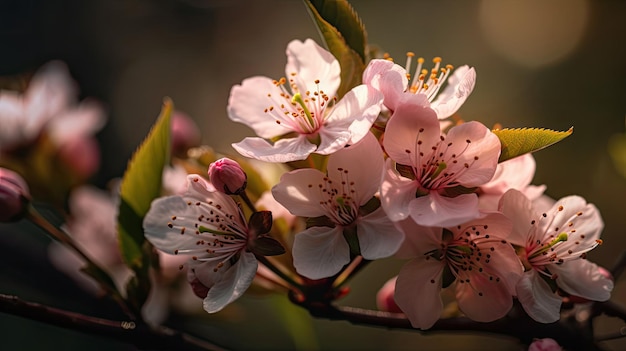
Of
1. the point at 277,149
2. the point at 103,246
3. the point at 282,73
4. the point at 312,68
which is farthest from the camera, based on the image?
the point at 282,73

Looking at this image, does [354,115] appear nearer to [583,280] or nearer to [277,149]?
[277,149]

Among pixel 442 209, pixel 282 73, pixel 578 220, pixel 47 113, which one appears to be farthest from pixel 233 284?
pixel 282 73

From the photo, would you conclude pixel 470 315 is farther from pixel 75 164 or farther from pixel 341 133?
pixel 75 164

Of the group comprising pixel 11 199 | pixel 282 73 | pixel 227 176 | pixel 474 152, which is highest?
pixel 474 152

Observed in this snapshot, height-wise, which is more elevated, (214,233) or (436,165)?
(436,165)

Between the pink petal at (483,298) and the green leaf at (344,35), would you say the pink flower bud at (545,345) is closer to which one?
the pink petal at (483,298)

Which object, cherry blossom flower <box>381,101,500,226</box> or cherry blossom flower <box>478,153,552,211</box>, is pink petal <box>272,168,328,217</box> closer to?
cherry blossom flower <box>381,101,500,226</box>

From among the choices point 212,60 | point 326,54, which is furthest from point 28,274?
point 212,60
